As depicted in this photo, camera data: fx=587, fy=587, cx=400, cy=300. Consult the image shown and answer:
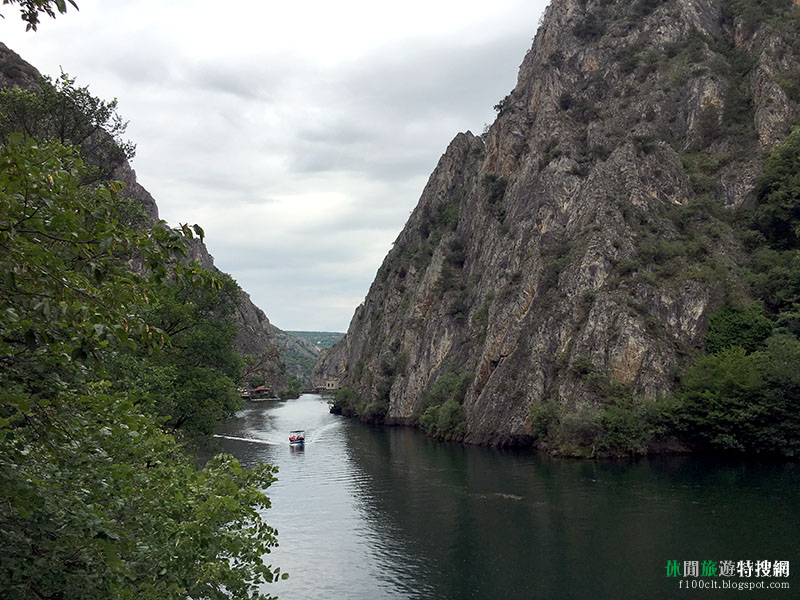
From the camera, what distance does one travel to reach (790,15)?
10619cm

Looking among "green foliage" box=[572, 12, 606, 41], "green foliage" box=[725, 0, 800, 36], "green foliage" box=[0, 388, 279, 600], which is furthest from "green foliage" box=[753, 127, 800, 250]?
"green foliage" box=[0, 388, 279, 600]

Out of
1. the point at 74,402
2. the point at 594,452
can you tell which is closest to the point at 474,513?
the point at 594,452

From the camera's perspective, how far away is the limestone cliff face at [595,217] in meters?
75.2

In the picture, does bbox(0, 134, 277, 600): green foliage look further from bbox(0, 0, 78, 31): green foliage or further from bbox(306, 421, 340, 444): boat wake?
bbox(306, 421, 340, 444): boat wake

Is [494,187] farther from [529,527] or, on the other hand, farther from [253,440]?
[529,527]

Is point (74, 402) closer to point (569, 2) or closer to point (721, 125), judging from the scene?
point (721, 125)

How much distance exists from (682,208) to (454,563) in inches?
2902

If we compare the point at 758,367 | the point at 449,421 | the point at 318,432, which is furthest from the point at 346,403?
the point at 758,367

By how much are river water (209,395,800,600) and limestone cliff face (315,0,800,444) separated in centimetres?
1675

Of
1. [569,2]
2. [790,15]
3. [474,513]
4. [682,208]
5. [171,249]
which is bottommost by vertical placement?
[474,513]

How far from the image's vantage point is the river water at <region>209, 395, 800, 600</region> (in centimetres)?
2902

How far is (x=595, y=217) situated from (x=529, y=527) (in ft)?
194

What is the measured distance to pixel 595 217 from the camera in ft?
285

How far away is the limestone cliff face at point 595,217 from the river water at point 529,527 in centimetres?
1675
